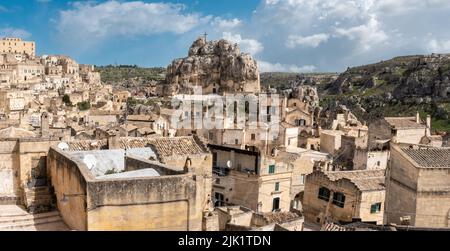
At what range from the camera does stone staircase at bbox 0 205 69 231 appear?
1331 cm

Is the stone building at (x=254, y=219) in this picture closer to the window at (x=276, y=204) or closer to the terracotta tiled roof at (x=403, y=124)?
the window at (x=276, y=204)

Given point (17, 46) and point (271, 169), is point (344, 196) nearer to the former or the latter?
point (271, 169)

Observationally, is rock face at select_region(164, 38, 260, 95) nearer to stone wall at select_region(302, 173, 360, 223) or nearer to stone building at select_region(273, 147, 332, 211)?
stone building at select_region(273, 147, 332, 211)

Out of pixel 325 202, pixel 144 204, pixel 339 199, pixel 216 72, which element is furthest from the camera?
pixel 216 72

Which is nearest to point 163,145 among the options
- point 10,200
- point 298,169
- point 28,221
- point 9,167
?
point 9,167

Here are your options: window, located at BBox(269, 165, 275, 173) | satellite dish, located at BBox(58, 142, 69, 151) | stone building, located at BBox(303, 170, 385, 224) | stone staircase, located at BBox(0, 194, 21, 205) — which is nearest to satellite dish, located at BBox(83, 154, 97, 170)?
satellite dish, located at BBox(58, 142, 69, 151)

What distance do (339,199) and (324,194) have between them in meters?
1.32

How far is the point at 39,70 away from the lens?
134875 millimetres

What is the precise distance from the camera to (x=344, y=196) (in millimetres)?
25281

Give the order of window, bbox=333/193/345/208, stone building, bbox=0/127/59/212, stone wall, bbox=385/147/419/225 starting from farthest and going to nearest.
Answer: window, bbox=333/193/345/208, stone wall, bbox=385/147/419/225, stone building, bbox=0/127/59/212

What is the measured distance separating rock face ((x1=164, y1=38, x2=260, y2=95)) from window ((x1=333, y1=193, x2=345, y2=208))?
3288 inches

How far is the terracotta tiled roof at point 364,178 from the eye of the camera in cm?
2483

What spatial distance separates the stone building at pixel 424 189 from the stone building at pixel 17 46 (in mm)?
166433
